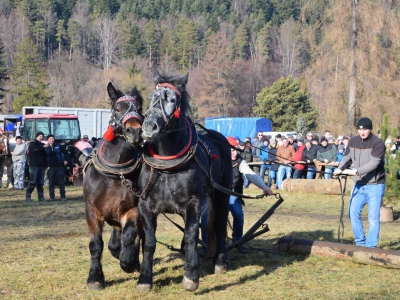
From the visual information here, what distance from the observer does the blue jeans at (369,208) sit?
8.59 m

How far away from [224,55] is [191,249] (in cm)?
8532

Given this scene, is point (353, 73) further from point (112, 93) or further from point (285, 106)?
point (285, 106)

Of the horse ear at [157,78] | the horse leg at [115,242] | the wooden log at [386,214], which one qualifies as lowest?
the wooden log at [386,214]

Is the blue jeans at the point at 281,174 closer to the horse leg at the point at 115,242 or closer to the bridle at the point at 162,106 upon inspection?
the horse leg at the point at 115,242

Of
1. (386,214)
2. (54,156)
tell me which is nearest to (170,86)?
(386,214)

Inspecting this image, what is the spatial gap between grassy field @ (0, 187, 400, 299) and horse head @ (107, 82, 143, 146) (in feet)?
5.71

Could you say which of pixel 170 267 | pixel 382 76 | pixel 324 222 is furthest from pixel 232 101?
pixel 170 267

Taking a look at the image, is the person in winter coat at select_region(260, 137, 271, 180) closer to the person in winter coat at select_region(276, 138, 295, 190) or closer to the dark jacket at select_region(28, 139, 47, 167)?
the person in winter coat at select_region(276, 138, 295, 190)

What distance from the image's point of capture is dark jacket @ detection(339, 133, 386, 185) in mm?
8461

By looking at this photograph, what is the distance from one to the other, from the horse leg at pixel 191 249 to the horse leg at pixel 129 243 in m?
0.76

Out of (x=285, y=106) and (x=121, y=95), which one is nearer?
(x=121, y=95)

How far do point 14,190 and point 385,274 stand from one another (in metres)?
15.3

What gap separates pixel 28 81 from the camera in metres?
71.0

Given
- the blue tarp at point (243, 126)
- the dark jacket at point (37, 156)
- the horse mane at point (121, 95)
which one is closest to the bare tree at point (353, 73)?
the blue tarp at point (243, 126)
